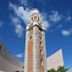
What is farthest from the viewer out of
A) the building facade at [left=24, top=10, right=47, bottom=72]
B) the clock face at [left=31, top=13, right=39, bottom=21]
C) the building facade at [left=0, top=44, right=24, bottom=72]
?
the building facade at [left=0, top=44, right=24, bottom=72]

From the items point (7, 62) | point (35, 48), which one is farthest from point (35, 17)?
point (7, 62)

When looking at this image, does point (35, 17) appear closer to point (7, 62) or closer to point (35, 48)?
point (35, 48)

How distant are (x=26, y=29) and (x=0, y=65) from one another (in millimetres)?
A: 8164

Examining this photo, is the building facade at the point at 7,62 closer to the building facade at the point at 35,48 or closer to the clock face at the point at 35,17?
the building facade at the point at 35,48

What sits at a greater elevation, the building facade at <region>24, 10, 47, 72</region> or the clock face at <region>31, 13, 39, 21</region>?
the clock face at <region>31, 13, 39, 21</region>

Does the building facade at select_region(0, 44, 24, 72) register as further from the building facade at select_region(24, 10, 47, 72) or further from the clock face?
the clock face

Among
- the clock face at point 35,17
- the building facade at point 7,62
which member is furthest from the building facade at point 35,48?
the building facade at point 7,62

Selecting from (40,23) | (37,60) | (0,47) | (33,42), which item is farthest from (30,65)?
(0,47)

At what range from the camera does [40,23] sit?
25.8 meters

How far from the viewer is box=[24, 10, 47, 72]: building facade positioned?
2204cm

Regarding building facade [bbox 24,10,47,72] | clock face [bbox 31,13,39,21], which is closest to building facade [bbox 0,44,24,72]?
building facade [bbox 24,10,47,72]

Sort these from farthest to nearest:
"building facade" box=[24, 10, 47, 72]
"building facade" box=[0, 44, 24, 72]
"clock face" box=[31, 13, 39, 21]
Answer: "building facade" box=[0, 44, 24, 72], "clock face" box=[31, 13, 39, 21], "building facade" box=[24, 10, 47, 72]

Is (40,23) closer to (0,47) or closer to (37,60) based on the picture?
(37,60)

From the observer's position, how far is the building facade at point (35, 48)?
22041mm
